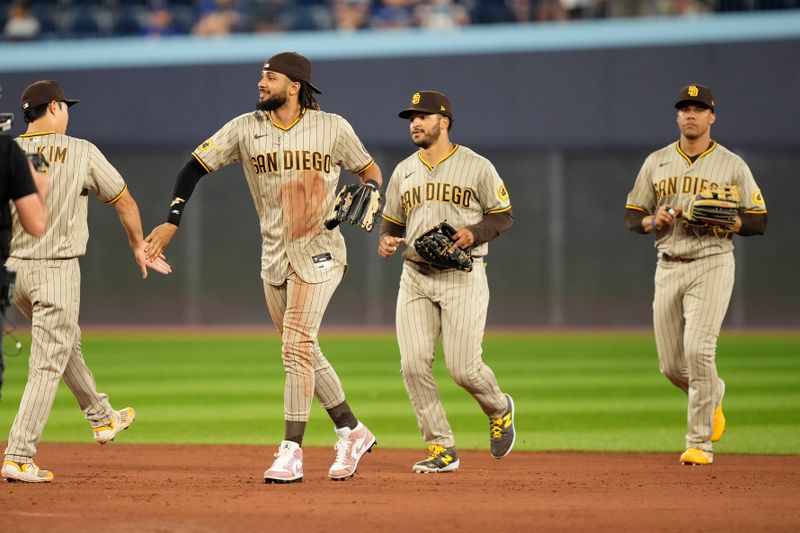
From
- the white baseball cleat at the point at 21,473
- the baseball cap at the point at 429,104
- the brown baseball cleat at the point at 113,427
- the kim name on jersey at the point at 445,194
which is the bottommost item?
the white baseball cleat at the point at 21,473

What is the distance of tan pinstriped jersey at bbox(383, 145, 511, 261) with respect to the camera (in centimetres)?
720

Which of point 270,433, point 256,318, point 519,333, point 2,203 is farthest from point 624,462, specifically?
point 256,318

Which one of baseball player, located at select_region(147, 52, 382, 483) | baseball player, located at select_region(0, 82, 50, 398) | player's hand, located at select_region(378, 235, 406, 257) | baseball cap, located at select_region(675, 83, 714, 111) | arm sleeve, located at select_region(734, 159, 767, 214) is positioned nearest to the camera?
baseball player, located at select_region(0, 82, 50, 398)

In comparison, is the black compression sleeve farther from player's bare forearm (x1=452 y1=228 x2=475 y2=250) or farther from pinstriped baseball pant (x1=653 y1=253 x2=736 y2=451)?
pinstriped baseball pant (x1=653 y1=253 x2=736 y2=451)

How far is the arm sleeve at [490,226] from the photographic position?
7.01 m

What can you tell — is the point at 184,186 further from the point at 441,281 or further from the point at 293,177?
the point at 441,281

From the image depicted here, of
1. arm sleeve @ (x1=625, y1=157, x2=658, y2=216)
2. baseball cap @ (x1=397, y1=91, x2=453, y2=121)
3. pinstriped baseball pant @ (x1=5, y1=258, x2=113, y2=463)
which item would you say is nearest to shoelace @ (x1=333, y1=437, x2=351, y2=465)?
pinstriped baseball pant @ (x1=5, y1=258, x2=113, y2=463)

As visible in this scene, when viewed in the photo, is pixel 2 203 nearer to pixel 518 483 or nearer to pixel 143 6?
pixel 518 483

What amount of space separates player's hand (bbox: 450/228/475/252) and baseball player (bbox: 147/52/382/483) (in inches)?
21.1

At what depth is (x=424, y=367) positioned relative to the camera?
23.6 ft

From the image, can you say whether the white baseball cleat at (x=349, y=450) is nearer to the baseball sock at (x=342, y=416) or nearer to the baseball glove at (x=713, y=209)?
the baseball sock at (x=342, y=416)

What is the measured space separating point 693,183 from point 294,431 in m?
3.00

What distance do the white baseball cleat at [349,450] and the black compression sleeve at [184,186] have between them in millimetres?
1460

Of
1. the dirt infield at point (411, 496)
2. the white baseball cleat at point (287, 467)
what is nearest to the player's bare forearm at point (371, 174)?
the white baseball cleat at point (287, 467)
